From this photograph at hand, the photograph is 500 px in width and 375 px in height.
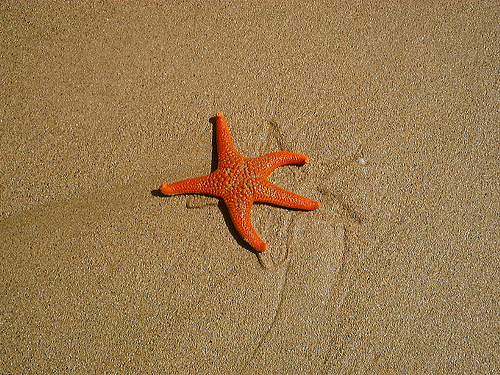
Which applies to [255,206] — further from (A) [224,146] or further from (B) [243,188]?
(A) [224,146]

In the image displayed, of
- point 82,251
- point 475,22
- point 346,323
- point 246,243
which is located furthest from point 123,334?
point 475,22

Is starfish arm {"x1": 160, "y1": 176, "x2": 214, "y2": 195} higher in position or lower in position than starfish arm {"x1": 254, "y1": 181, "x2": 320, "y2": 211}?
lower

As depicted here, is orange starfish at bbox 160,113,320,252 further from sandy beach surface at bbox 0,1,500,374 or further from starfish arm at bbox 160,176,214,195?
sandy beach surface at bbox 0,1,500,374

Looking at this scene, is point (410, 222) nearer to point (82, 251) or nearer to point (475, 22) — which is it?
point (475, 22)

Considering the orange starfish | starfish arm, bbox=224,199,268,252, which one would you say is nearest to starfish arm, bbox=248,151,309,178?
the orange starfish

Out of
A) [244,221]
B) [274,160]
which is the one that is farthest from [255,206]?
[274,160]

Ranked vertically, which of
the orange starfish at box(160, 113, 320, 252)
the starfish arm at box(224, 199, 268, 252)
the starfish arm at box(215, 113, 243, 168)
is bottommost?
the starfish arm at box(224, 199, 268, 252)

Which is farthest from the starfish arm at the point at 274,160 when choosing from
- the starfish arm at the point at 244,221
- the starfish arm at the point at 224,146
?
the starfish arm at the point at 244,221

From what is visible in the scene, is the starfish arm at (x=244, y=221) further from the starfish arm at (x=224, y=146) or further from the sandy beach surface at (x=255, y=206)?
the starfish arm at (x=224, y=146)
